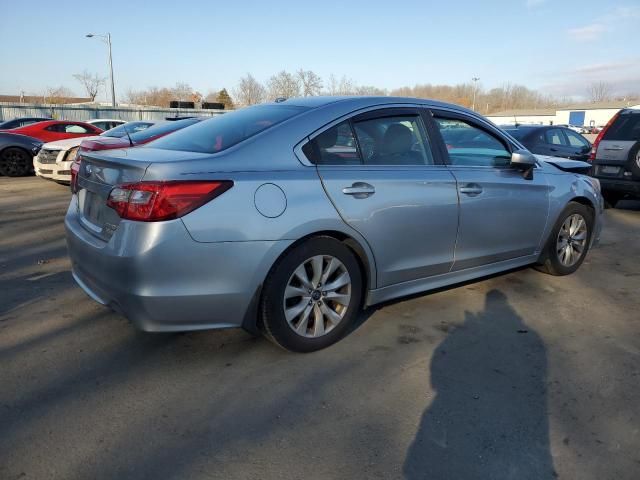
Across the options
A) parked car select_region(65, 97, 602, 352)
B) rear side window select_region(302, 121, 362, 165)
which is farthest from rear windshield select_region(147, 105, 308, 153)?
rear side window select_region(302, 121, 362, 165)

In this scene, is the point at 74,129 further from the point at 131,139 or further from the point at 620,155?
the point at 620,155

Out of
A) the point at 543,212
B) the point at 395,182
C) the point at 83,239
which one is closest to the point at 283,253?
the point at 395,182

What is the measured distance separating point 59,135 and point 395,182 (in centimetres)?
1362

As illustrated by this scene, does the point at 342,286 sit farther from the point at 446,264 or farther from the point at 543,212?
the point at 543,212

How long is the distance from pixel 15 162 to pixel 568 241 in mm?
12644

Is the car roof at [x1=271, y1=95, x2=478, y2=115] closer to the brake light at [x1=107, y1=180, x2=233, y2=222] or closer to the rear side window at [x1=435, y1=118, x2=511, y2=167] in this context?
the rear side window at [x1=435, y1=118, x2=511, y2=167]

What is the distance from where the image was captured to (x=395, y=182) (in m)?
3.48

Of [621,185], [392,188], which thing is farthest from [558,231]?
[621,185]

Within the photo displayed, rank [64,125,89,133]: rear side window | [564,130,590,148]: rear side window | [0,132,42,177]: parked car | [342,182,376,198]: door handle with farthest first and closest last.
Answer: [64,125,89,133]: rear side window
[0,132,42,177]: parked car
[564,130,590,148]: rear side window
[342,182,376,198]: door handle

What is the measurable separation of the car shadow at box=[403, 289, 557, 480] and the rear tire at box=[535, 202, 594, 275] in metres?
1.36

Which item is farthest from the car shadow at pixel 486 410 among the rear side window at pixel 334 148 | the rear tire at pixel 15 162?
the rear tire at pixel 15 162

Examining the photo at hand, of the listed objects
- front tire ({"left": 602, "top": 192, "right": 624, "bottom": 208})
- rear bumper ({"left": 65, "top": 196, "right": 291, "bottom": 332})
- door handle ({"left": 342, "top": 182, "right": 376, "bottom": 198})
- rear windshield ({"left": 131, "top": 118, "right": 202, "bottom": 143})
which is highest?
rear windshield ({"left": 131, "top": 118, "right": 202, "bottom": 143})

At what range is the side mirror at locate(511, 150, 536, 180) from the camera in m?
4.17

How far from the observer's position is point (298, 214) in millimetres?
3002
